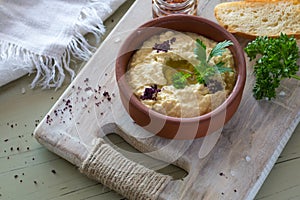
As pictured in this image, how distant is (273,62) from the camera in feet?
7.15

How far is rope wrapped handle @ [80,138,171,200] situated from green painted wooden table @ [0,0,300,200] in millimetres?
73

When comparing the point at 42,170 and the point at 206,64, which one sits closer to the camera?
the point at 206,64

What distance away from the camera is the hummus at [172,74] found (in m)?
2.10

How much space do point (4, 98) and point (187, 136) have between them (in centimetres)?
81

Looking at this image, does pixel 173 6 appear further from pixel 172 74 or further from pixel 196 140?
pixel 196 140

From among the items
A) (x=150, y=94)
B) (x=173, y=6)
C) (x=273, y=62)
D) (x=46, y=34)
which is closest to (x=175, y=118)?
(x=150, y=94)

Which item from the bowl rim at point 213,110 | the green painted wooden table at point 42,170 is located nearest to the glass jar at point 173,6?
the bowl rim at point 213,110

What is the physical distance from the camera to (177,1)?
2418mm

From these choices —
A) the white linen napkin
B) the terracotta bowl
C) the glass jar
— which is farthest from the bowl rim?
the white linen napkin

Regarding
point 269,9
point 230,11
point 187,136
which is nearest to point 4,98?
point 187,136

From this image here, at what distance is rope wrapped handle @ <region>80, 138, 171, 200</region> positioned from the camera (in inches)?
83.7

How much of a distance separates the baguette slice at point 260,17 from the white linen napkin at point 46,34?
502mm

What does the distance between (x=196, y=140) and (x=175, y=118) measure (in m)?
0.19

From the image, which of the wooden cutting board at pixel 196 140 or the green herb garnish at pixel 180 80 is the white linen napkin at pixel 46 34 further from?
the green herb garnish at pixel 180 80
